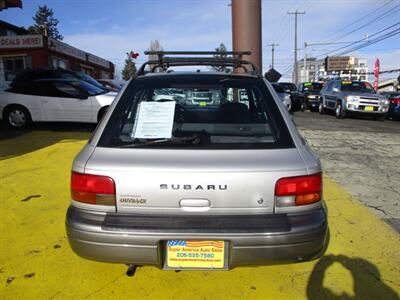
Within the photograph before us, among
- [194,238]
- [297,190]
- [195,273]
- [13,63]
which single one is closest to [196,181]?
[194,238]

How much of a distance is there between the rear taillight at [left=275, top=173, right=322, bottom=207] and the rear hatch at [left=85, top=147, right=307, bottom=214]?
39 mm

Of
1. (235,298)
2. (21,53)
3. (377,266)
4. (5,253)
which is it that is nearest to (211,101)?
(235,298)

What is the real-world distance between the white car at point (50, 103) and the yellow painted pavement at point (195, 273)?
576 centimetres

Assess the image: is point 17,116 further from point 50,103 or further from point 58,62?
point 58,62

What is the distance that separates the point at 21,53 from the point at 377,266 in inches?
1007

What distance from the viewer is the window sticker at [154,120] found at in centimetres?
264

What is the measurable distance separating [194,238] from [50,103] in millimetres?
8604

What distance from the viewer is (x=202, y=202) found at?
2350 millimetres

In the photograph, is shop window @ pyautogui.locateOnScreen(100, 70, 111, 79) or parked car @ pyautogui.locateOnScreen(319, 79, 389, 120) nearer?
parked car @ pyautogui.locateOnScreen(319, 79, 389, 120)

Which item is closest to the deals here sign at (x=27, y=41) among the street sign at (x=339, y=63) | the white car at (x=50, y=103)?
the white car at (x=50, y=103)

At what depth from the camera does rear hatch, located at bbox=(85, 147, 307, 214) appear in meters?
2.32

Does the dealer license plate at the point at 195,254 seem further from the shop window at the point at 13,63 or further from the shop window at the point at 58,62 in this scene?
the shop window at the point at 13,63

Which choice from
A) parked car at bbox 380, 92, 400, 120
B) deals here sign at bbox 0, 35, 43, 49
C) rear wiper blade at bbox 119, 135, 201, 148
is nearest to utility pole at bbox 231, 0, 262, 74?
rear wiper blade at bbox 119, 135, 201, 148

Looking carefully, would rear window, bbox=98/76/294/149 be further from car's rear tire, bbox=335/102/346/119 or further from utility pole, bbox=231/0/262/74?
car's rear tire, bbox=335/102/346/119
